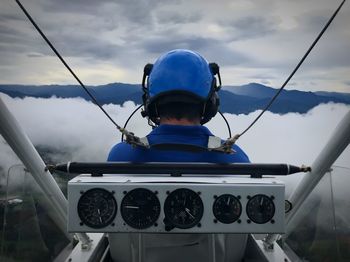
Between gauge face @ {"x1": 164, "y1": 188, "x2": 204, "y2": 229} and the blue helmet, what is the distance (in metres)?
0.67

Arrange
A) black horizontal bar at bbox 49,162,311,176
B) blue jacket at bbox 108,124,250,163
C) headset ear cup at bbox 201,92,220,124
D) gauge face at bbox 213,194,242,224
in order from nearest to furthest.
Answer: gauge face at bbox 213,194,242,224 → black horizontal bar at bbox 49,162,311,176 → blue jacket at bbox 108,124,250,163 → headset ear cup at bbox 201,92,220,124

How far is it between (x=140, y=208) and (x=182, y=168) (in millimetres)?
260

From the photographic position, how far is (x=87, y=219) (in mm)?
1929

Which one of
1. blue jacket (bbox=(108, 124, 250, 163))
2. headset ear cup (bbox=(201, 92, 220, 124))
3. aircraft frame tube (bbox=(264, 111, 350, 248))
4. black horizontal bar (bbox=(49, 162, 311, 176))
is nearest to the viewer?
black horizontal bar (bbox=(49, 162, 311, 176))

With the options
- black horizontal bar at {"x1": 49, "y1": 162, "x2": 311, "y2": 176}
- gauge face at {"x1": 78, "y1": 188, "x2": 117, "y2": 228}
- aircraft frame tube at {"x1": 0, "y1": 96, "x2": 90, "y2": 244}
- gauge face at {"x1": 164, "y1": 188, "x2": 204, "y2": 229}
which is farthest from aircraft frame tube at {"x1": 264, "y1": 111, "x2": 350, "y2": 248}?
aircraft frame tube at {"x1": 0, "y1": 96, "x2": 90, "y2": 244}

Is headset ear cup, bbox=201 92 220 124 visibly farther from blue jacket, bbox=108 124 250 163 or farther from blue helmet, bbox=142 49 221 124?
blue jacket, bbox=108 124 250 163

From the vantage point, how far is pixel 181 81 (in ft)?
8.05

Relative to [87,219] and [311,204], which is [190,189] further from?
[311,204]

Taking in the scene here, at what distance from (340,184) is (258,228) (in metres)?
0.89

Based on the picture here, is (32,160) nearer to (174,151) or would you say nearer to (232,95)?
(174,151)

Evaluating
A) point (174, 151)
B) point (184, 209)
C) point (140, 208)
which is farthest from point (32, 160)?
point (184, 209)

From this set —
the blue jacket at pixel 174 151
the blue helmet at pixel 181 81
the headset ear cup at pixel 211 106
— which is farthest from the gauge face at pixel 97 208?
the headset ear cup at pixel 211 106

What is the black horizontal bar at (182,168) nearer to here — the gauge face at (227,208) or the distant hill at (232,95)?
the gauge face at (227,208)

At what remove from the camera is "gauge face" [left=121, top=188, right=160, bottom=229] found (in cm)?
191
